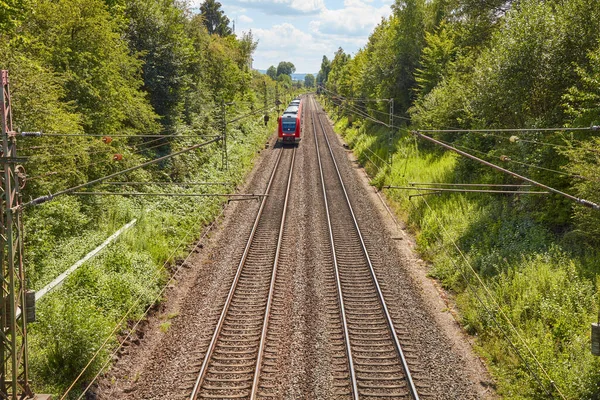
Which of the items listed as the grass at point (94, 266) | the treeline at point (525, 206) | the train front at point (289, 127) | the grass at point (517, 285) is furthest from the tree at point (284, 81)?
the grass at point (517, 285)

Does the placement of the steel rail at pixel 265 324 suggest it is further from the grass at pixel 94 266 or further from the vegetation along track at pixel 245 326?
the grass at pixel 94 266

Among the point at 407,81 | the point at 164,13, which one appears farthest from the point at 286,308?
the point at 407,81

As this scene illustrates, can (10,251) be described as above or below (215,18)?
below

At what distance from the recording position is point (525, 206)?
1822 cm

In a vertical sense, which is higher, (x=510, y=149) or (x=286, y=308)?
(x=510, y=149)

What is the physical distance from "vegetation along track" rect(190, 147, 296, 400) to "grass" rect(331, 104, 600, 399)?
5.82 m

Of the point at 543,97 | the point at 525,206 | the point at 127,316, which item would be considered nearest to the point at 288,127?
the point at 543,97

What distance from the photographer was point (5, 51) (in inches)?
575

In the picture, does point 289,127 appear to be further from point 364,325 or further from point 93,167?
point 364,325

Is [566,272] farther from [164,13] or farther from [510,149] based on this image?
[164,13]

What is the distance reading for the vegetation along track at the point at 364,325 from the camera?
11.0 m

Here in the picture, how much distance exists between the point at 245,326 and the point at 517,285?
312 inches

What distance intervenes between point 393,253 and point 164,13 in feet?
70.1

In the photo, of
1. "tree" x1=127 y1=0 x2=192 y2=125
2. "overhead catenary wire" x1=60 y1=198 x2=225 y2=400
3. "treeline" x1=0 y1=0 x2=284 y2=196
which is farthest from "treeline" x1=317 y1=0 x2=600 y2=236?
"tree" x1=127 y1=0 x2=192 y2=125
